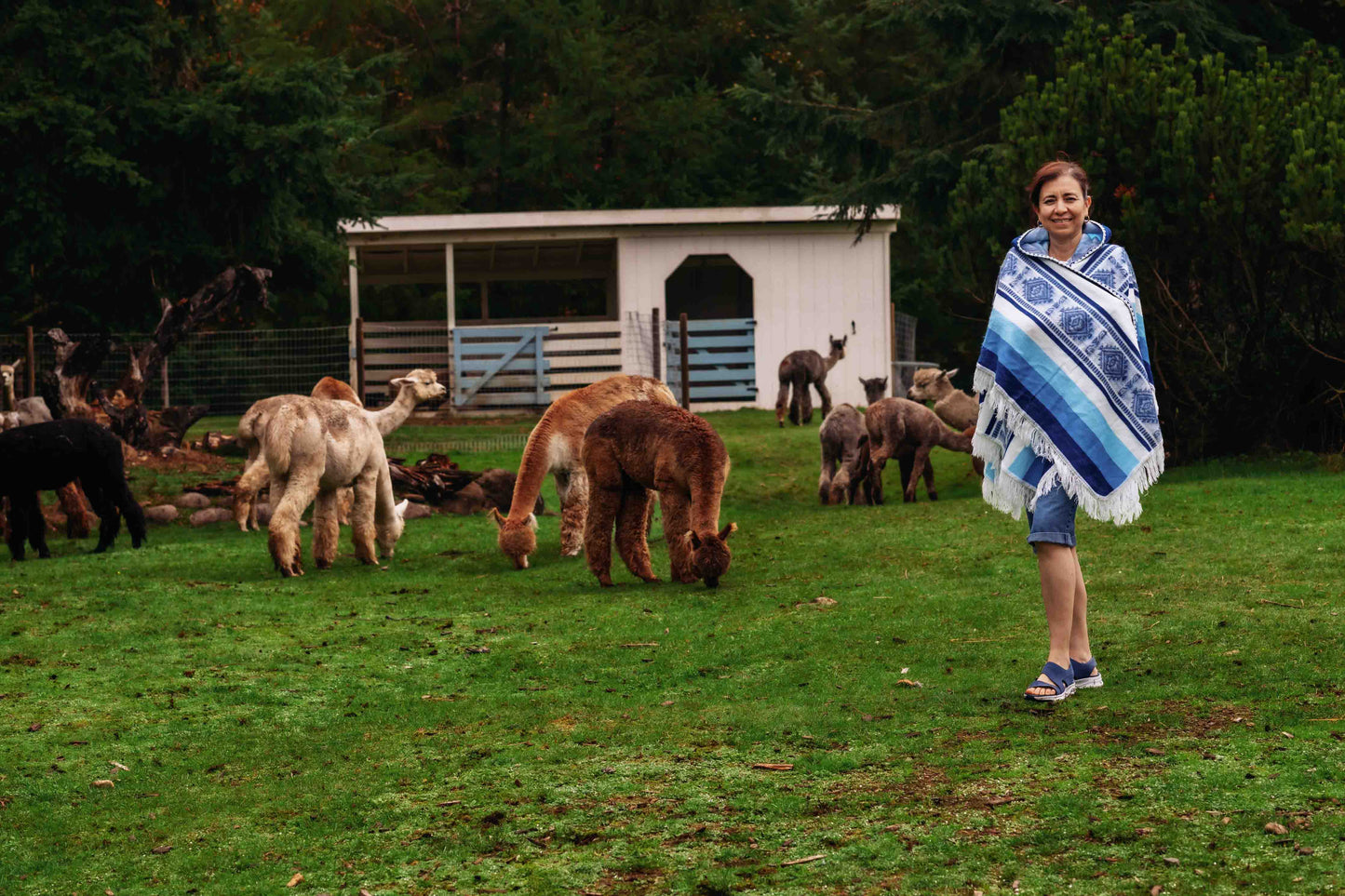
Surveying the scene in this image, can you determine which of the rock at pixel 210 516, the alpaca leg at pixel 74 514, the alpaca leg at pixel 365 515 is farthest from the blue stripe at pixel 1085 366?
the alpaca leg at pixel 74 514

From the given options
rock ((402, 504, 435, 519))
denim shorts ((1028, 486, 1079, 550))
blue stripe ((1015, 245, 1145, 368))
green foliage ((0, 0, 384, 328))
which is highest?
green foliage ((0, 0, 384, 328))

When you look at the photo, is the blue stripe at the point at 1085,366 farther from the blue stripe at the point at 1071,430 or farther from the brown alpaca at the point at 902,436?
the brown alpaca at the point at 902,436

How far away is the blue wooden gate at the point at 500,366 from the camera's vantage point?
26500mm

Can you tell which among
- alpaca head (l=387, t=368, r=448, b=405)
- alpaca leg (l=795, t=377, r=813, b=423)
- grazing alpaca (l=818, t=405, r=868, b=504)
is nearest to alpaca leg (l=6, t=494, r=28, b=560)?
alpaca head (l=387, t=368, r=448, b=405)

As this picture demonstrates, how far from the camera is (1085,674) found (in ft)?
19.8

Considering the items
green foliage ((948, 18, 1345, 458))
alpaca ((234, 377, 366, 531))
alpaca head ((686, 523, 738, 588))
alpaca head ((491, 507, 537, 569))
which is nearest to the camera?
alpaca head ((686, 523, 738, 588))

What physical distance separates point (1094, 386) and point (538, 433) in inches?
255

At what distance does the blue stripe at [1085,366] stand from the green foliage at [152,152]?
719 inches

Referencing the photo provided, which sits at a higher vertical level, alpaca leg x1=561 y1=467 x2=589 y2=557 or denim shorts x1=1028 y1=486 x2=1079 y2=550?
denim shorts x1=1028 y1=486 x2=1079 y2=550

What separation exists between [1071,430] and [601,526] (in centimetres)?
493

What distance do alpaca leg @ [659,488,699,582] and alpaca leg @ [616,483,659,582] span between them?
35 centimetres

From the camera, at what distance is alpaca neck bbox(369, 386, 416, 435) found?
1355 cm

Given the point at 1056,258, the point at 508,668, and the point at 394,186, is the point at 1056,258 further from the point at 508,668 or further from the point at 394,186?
the point at 394,186

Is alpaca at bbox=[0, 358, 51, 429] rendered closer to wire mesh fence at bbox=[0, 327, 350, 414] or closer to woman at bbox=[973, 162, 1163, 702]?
wire mesh fence at bbox=[0, 327, 350, 414]
